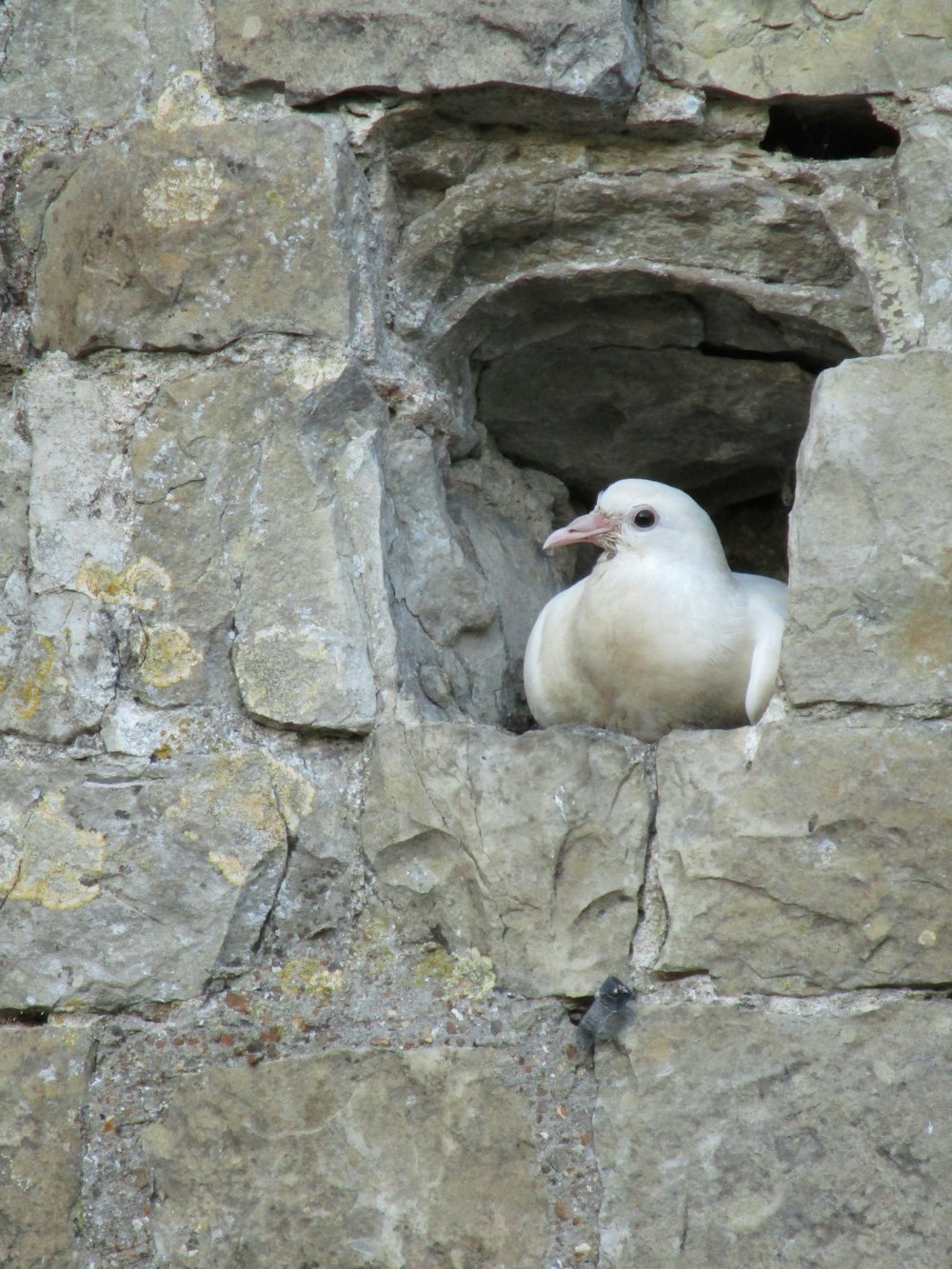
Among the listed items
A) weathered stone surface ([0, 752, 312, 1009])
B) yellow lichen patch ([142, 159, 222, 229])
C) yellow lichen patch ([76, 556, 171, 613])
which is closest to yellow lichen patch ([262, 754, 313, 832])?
weathered stone surface ([0, 752, 312, 1009])

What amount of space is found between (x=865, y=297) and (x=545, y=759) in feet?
2.94

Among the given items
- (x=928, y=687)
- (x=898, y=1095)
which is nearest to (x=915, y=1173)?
(x=898, y=1095)

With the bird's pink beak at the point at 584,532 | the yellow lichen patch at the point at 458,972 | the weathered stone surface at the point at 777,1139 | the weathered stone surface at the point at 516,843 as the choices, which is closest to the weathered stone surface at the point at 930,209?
the bird's pink beak at the point at 584,532

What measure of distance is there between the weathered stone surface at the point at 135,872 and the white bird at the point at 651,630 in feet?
1.60

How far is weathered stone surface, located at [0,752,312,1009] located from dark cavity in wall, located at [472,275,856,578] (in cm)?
91

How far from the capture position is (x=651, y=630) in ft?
8.18

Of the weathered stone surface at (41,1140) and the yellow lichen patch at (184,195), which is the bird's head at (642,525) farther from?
the weathered stone surface at (41,1140)

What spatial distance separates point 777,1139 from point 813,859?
351 millimetres

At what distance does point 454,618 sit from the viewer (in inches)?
104

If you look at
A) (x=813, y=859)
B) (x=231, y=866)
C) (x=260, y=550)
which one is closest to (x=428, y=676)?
(x=260, y=550)

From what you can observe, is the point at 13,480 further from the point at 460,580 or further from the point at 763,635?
the point at 763,635

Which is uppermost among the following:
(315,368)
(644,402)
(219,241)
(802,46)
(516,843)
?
(802,46)

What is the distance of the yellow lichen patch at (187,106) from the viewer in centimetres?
252

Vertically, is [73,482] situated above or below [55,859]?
above
